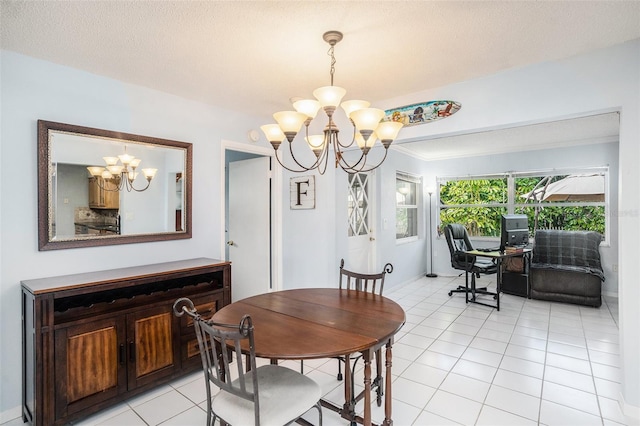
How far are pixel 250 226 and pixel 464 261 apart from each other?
3.26 m

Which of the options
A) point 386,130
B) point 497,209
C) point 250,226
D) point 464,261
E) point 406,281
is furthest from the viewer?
point 497,209

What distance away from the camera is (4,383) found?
6.91 ft

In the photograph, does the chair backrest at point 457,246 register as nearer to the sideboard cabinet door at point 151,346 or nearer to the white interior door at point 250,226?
the white interior door at point 250,226

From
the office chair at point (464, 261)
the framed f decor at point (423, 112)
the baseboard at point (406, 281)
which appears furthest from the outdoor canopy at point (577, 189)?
the framed f decor at point (423, 112)

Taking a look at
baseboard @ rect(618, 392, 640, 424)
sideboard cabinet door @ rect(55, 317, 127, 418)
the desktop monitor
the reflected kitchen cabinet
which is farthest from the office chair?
the reflected kitchen cabinet

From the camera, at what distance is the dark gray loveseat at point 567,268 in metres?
4.34

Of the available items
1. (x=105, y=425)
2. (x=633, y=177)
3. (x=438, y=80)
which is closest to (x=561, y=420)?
(x=633, y=177)

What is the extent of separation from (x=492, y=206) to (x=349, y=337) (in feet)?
17.8

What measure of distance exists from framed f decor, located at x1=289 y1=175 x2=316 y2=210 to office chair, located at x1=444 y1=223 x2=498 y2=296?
7.98 feet

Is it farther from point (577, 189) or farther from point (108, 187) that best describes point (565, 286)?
point (108, 187)

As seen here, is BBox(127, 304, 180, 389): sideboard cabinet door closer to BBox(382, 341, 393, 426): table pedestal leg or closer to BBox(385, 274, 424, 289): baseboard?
BBox(382, 341, 393, 426): table pedestal leg

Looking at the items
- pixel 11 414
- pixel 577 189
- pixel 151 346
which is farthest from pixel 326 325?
pixel 577 189

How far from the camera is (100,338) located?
2131mm

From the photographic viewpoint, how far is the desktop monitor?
442 centimetres
